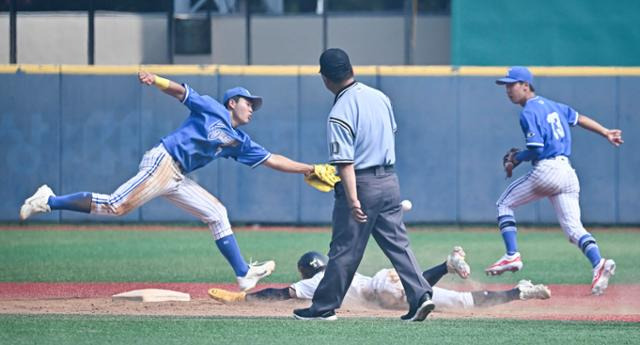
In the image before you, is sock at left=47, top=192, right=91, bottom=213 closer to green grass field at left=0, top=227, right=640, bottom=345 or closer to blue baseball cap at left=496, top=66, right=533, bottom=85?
green grass field at left=0, top=227, right=640, bottom=345

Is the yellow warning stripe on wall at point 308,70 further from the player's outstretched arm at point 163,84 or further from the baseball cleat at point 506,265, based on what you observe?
the player's outstretched arm at point 163,84

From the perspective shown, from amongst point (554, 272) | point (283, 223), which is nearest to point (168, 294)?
point (554, 272)

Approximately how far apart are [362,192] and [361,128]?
434 mm

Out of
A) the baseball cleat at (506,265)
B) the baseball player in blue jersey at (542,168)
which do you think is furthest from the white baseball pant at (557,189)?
the baseball cleat at (506,265)

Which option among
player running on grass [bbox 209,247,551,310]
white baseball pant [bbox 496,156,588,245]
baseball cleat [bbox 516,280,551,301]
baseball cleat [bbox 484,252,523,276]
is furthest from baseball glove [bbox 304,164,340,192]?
white baseball pant [bbox 496,156,588,245]

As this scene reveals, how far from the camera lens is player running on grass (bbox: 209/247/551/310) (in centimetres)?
891

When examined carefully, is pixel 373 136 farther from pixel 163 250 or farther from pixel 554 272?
pixel 163 250

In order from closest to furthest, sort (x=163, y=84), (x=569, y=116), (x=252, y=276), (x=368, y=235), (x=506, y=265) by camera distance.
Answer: (x=368, y=235)
(x=163, y=84)
(x=252, y=276)
(x=506, y=265)
(x=569, y=116)

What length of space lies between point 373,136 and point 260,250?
677 cm

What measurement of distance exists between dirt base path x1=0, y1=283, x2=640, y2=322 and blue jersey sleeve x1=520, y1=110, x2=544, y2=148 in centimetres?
139

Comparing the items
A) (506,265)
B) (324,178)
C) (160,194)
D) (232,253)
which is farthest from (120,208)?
(506,265)

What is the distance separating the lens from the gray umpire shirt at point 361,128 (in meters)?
7.57

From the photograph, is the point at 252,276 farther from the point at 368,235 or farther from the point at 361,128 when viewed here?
the point at 361,128

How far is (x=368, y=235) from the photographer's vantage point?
25.6 feet
